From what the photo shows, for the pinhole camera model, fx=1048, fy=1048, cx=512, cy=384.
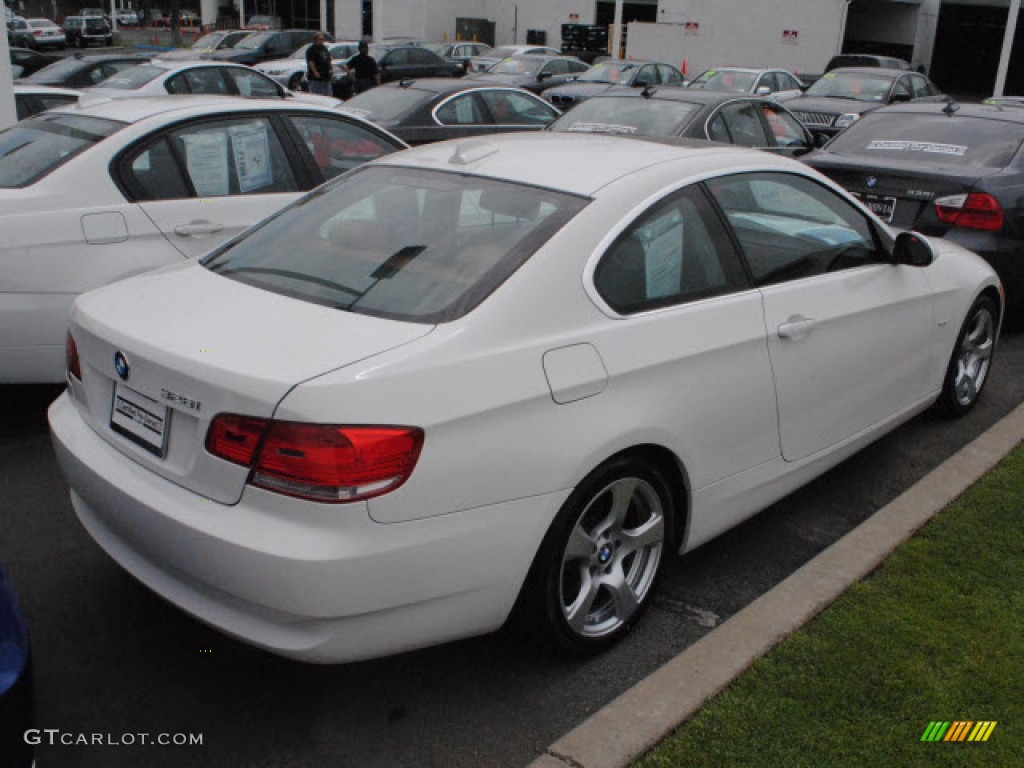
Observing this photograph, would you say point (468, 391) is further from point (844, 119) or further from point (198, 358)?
point (844, 119)

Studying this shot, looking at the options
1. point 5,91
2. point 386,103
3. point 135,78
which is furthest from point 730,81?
point 5,91

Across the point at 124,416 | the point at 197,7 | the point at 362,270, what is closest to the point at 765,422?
the point at 362,270

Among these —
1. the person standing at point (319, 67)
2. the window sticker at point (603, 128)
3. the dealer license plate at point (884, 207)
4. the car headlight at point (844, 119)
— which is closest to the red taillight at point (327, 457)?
the dealer license plate at point (884, 207)

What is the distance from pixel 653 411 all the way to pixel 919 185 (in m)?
4.41

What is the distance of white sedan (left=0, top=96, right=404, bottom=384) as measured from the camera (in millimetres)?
4938

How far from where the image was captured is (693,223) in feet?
12.1

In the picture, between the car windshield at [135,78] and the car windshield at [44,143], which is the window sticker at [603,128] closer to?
the car windshield at [44,143]

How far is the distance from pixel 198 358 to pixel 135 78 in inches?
482

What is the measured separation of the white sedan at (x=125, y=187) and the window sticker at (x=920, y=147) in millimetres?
3955

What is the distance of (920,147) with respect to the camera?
7523 mm

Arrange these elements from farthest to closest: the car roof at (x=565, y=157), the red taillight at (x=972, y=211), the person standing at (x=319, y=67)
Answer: the person standing at (x=319, y=67) < the red taillight at (x=972, y=211) < the car roof at (x=565, y=157)

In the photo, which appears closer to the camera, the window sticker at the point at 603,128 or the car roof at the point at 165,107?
the car roof at the point at 165,107

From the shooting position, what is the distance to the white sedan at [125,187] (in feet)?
16.2

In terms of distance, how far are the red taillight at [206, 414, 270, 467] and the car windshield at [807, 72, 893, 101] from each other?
1643cm
